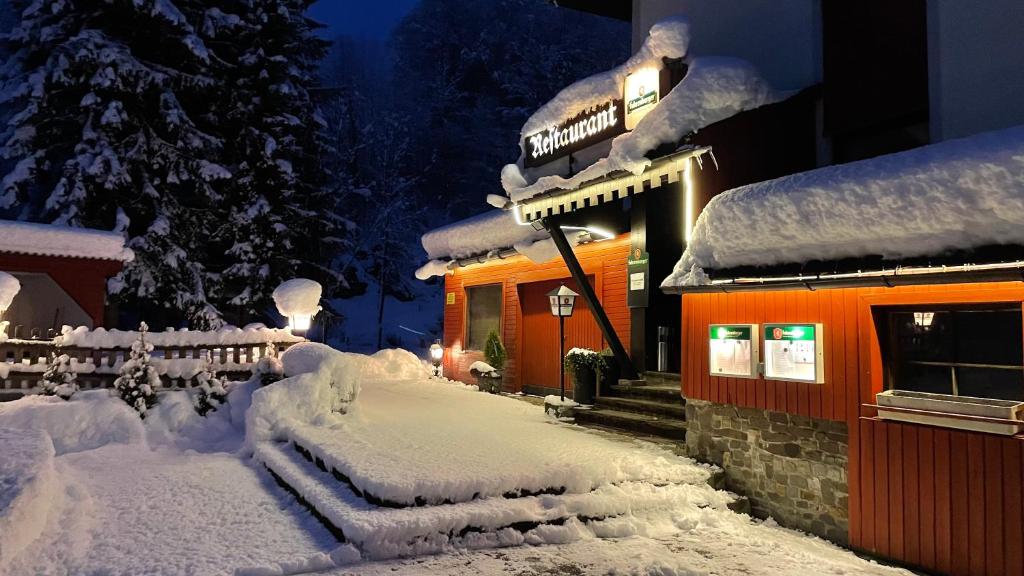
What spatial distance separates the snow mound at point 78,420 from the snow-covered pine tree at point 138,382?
228 mm

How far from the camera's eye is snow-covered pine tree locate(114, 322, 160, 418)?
31.2ft

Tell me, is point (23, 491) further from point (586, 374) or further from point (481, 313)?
point (481, 313)

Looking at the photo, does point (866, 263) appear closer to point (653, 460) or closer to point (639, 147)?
point (653, 460)

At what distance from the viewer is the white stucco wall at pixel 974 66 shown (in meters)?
6.59

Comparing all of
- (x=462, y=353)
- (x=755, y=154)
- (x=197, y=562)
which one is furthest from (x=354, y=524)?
(x=462, y=353)

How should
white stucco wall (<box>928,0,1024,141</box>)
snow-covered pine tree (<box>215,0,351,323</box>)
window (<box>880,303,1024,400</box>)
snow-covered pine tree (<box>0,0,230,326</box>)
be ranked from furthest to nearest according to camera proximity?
snow-covered pine tree (<box>215,0,351,323</box>)
snow-covered pine tree (<box>0,0,230,326</box>)
white stucco wall (<box>928,0,1024,141</box>)
window (<box>880,303,1024,400</box>)

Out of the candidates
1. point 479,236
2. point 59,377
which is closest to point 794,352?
point 479,236

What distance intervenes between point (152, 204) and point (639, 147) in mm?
16710

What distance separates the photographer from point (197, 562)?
4.81 metres

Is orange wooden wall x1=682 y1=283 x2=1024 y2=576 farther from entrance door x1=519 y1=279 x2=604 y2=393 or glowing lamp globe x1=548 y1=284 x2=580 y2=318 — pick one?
entrance door x1=519 y1=279 x2=604 y2=393

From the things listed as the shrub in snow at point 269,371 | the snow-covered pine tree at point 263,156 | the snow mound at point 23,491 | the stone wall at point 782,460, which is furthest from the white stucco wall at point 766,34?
the snow-covered pine tree at point 263,156

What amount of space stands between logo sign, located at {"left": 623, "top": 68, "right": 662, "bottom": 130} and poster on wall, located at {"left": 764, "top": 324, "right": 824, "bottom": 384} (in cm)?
435

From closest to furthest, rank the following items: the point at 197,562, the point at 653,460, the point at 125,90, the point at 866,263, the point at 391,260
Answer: the point at 197,562, the point at 866,263, the point at 653,460, the point at 125,90, the point at 391,260

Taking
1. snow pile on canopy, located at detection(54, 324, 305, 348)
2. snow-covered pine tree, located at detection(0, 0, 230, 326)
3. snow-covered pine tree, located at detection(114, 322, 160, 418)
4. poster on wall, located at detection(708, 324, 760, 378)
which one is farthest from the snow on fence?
poster on wall, located at detection(708, 324, 760, 378)
